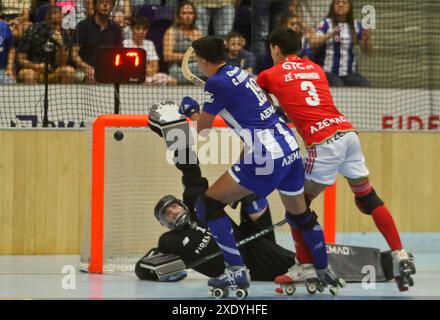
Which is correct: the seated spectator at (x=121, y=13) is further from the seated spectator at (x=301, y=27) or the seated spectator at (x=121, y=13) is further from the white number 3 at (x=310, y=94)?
the white number 3 at (x=310, y=94)

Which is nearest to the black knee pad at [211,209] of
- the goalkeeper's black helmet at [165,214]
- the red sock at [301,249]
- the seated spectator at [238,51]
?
the red sock at [301,249]

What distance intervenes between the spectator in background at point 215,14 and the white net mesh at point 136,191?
257cm

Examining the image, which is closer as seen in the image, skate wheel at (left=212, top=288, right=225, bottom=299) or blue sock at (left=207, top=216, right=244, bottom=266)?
blue sock at (left=207, top=216, right=244, bottom=266)

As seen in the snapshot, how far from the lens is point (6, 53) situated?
10109mm

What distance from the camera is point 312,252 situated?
273 inches

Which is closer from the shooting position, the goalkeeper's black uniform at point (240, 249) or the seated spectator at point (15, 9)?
the goalkeeper's black uniform at point (240, 249)

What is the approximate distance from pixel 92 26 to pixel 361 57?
2750 mm

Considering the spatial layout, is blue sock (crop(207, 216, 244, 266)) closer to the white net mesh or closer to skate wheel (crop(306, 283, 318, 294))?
skate wheel (crop(306, 283, 318, 294))

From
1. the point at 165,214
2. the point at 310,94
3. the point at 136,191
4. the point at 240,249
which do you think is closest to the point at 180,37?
the point at 136,191

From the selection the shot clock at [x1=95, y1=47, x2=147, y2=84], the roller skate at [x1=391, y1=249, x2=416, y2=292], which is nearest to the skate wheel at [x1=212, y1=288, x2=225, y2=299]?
the roller skate at [x1=391, y1=249, x2=416, y2=292]

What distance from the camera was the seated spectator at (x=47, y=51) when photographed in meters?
9.82

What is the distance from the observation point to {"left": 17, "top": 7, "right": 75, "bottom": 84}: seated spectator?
982 cm

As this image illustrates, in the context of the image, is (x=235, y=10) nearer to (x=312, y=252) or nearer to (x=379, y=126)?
(x=379, y=126)

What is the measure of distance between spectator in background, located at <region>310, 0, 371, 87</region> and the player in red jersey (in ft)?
11.7
